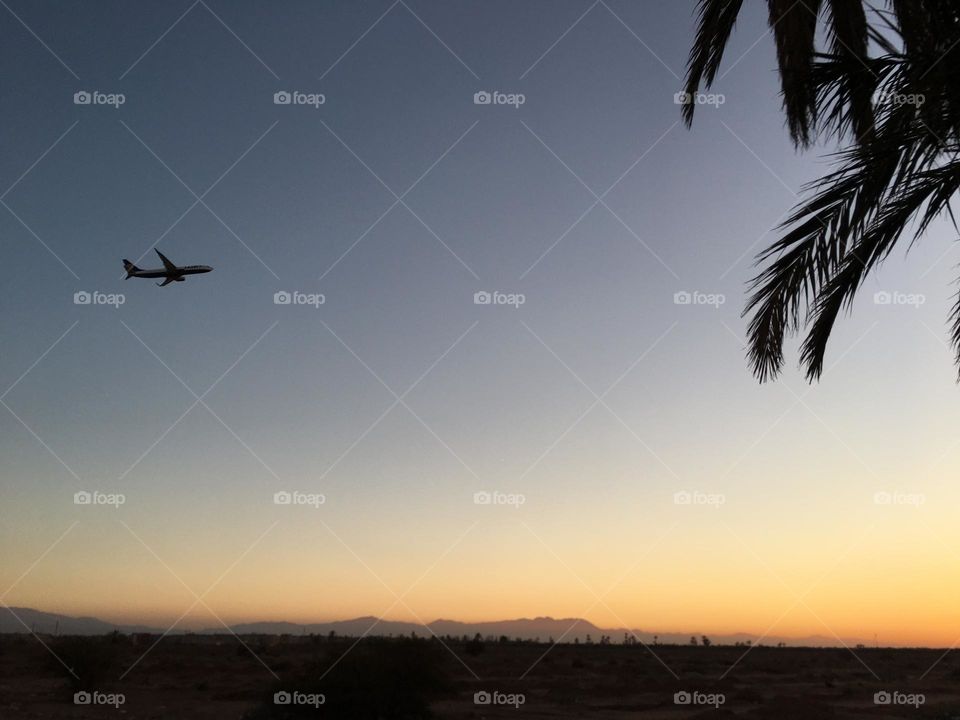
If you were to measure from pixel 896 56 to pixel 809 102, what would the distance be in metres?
0.80

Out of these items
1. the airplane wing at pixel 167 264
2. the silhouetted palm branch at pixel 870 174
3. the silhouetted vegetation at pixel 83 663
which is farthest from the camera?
the silhouetted vegetation at pixel 83 663

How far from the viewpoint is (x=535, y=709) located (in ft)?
61.9

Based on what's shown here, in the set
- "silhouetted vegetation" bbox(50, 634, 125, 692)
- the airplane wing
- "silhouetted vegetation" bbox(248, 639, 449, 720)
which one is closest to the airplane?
the airplane wing

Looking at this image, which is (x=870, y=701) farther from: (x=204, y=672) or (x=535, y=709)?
(x=204, y=672)

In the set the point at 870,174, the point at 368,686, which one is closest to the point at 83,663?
the point at 368,686

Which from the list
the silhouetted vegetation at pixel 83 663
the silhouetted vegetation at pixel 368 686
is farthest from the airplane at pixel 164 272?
the silhouetted vegetation at pixel 83 663

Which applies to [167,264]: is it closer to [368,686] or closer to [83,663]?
[368,686]

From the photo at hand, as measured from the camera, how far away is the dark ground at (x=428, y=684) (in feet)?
49.9

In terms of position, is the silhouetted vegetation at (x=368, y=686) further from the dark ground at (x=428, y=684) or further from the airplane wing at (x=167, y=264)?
the airplane wing at (x=167, y=264)

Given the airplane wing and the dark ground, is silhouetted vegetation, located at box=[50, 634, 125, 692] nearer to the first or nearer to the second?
the dark ground

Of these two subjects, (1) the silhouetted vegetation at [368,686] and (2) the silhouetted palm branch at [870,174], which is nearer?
(2) the silhouetted palm branch at [870,174]

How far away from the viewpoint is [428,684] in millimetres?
15656

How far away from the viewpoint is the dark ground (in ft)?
49.9

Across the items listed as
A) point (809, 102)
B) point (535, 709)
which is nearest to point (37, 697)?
point (535, 709)
